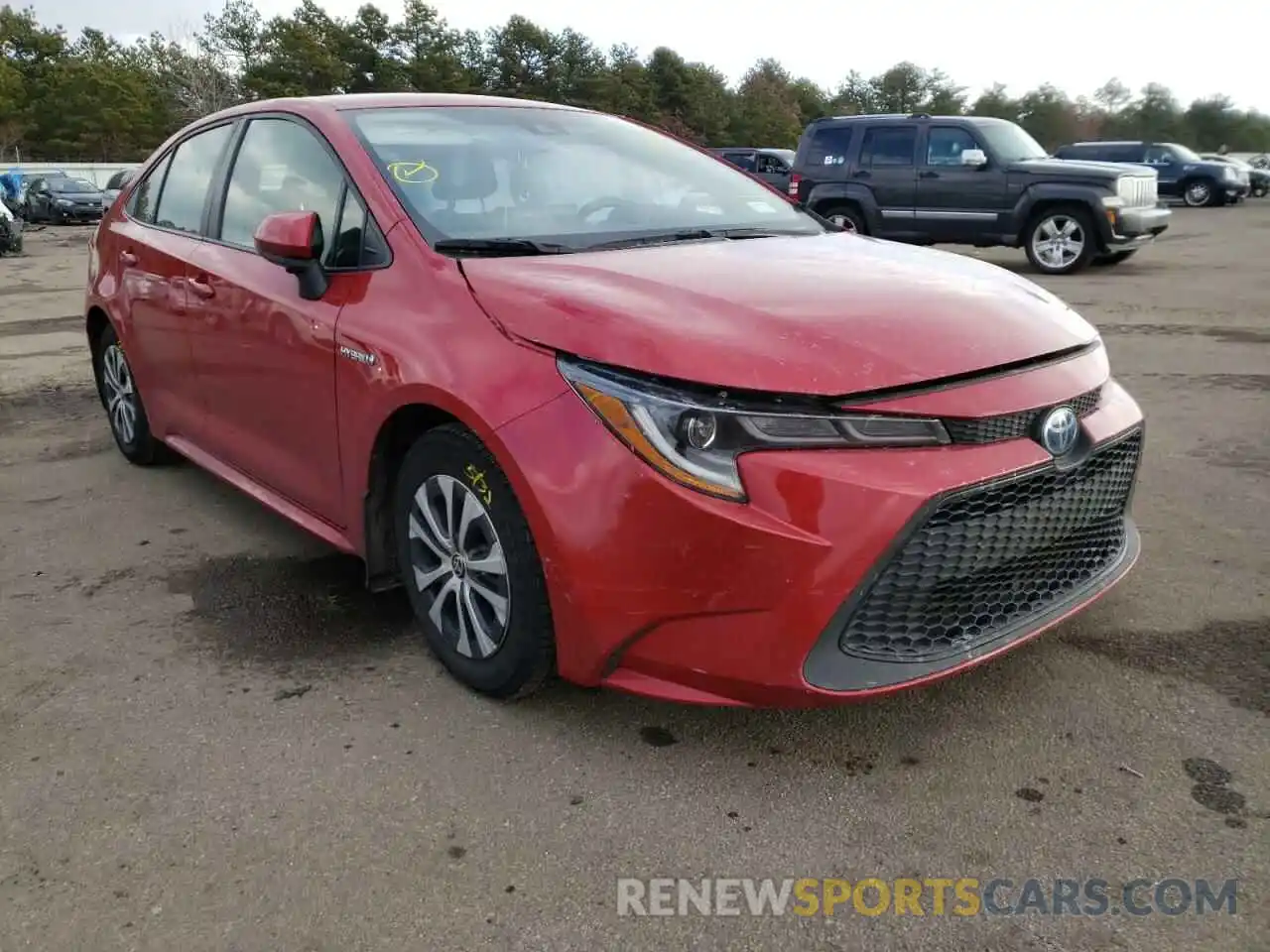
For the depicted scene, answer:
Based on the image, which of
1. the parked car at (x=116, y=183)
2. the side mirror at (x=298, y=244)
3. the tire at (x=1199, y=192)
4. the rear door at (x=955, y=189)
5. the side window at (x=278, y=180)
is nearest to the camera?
the side mirror at (x=298, y=244)

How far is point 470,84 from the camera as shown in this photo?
65000 mm

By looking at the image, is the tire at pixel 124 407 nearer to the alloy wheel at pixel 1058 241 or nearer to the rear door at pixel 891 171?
the rear door at pixel 891 171

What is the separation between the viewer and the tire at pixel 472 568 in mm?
2537

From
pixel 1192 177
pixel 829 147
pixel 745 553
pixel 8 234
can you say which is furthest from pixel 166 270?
pixel 1192 177

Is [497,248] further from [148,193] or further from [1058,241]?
[1058,241]

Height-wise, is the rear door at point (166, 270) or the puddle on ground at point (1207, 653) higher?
the rear door at point (166, 270)

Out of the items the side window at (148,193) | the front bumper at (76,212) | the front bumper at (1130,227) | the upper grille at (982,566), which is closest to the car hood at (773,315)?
the upper grille at (982,566)

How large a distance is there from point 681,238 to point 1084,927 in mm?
2114

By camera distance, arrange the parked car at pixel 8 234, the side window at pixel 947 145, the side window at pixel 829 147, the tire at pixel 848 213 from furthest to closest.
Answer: the parked car at pixel 8 234, the tire at pixel 848 213, the side window at pixel 829 147, the side window at pixel 947 145

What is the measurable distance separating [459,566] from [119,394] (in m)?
3.00

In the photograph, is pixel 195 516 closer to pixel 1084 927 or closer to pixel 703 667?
pixel 703 667

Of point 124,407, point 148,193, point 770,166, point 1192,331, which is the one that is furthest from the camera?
point 770,166

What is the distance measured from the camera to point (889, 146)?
13.5m

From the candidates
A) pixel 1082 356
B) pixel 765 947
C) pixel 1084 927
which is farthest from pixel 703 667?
pixel 1082 356
